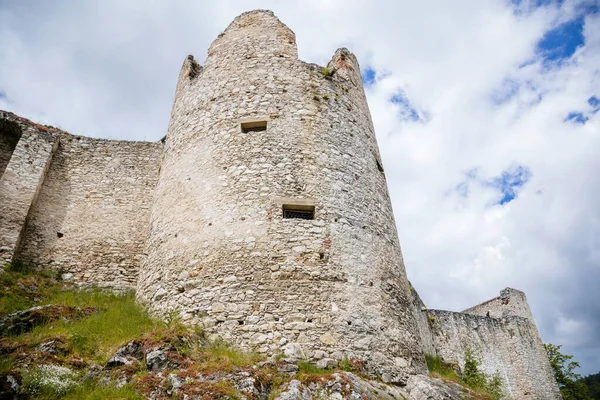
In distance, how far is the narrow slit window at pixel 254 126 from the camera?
8953 mm

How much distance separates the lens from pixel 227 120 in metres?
9.09

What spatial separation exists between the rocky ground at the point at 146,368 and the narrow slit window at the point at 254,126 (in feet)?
13.5

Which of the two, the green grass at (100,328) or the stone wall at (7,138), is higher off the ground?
the stone wall at (7,138)

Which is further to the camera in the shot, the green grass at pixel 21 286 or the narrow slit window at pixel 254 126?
the narrow slit window at pixel 254 126

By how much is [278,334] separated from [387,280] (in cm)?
238

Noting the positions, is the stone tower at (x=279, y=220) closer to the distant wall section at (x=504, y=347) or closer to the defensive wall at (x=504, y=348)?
the defensive wall at (x=504, y=348)

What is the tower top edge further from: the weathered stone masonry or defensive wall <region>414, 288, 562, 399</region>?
defensive wall <region>414, 288, 562, 399</region>

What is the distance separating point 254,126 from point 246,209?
213 centimetres

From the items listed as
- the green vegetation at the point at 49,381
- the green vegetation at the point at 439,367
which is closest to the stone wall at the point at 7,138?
the green vegetation at the point at 49,381

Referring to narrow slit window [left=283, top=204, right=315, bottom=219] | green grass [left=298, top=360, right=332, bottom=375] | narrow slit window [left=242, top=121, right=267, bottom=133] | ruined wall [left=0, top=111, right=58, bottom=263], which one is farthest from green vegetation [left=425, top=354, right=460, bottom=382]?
ruined wall [left=0, top=111, right=58, bottom=263]

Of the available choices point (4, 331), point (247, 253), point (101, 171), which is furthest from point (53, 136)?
point (247, 253)

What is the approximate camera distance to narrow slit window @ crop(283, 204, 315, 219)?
784 cm

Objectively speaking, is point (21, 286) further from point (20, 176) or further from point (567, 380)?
point (567, 380)

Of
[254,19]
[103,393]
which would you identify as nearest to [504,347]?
[254,19]
